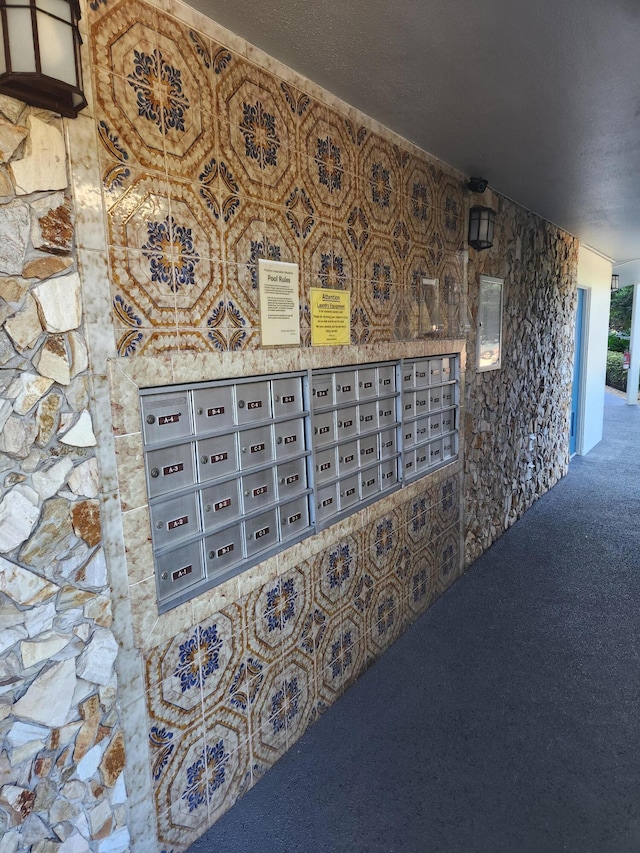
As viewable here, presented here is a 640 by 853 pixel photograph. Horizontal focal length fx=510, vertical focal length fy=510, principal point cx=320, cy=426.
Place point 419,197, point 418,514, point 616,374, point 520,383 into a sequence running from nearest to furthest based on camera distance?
1. point 419,197
2. point 418,514
3. point 520,383
4. point 616,374

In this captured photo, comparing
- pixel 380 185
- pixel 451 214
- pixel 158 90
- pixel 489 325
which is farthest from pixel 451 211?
pixel 158 90

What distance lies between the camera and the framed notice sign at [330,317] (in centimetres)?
176

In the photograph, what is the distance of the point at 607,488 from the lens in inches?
183

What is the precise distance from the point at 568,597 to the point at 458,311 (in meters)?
1.68

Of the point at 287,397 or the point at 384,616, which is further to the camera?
the point at 384,616

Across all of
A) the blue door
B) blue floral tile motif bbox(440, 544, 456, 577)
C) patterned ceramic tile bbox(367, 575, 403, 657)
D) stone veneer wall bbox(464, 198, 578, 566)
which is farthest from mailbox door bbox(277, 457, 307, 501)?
the blue door

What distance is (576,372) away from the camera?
5648 mm

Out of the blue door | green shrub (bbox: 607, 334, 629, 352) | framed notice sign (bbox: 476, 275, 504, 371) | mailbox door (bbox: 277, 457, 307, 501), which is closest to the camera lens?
mailbox door (bbox: 277, 457, 307, 501)

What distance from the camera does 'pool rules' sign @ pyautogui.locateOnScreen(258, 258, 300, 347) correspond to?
5.11 ft

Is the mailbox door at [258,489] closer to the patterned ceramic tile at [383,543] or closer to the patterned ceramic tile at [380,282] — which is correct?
the patterned ceramic tile at [383,543]

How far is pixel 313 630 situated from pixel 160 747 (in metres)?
0.67

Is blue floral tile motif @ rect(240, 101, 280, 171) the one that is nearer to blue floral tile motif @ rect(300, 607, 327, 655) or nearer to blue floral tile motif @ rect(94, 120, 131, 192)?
blue floral tile motif @ rect(94, 120, 131, 192)

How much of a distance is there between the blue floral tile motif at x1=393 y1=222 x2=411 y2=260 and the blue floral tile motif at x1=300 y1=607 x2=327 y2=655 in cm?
152

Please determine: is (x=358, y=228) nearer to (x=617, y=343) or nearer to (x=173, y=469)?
(x=173, y=469)
